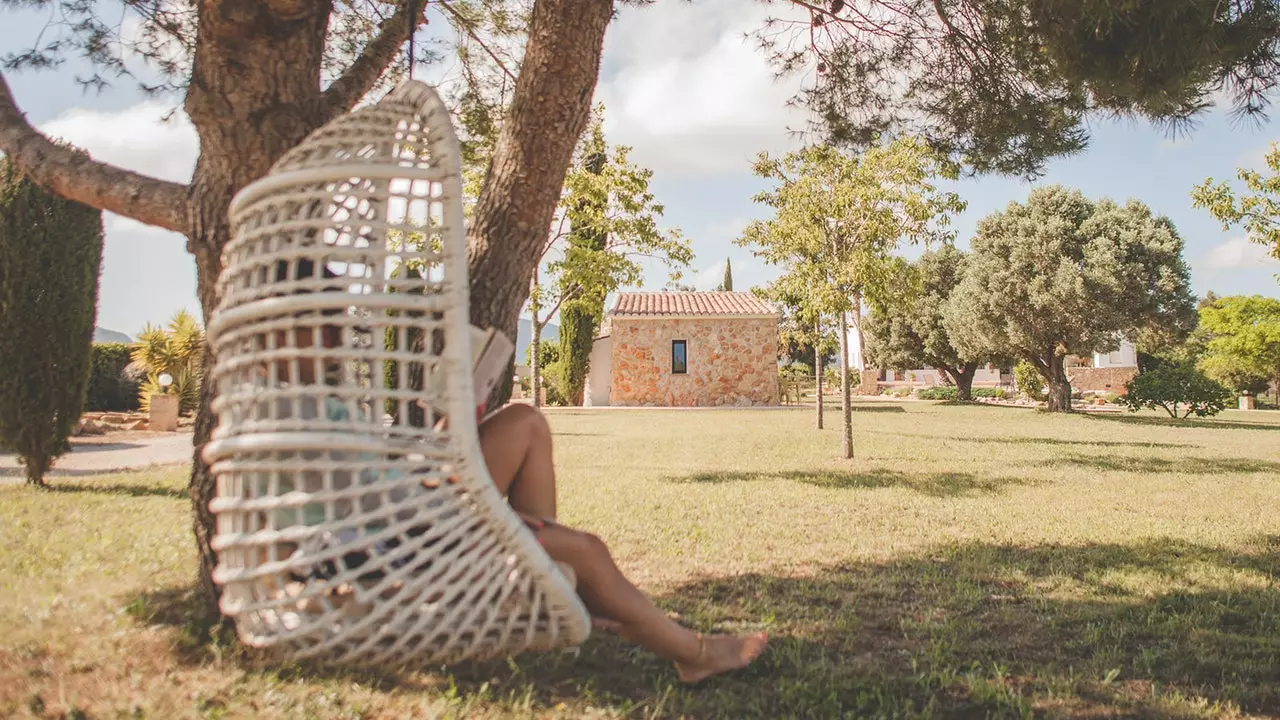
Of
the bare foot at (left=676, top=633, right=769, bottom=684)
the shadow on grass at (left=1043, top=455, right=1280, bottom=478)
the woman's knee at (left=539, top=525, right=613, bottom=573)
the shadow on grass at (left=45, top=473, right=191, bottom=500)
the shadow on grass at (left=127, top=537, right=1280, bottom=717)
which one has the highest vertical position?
the woman's knee at (left=539, top=525, right=613, bottom=573)

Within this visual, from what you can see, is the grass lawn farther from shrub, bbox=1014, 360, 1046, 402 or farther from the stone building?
shrub, bbox=1014, 360, 1046, 402

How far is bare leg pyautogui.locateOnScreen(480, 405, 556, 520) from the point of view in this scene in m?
2.40

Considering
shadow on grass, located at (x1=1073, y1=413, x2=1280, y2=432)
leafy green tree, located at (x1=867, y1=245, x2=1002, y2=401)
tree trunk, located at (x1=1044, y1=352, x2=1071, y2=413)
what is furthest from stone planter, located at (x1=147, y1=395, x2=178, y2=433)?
leafy green tree, located at (x1=867, y1=245, x2=1002, y2=401)

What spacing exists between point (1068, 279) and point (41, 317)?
21679 mm

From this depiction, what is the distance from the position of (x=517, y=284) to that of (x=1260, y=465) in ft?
36.7

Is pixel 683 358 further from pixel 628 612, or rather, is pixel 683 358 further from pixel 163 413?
pixel 628 612

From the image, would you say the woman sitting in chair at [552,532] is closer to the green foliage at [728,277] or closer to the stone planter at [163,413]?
the stone planter at [163,413]

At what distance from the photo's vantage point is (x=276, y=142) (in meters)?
3.09

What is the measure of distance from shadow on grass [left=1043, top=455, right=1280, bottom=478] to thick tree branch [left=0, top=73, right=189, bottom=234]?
32.6ft

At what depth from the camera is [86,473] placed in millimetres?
7992

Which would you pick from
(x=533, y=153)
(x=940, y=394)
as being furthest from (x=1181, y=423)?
(x=533, y=153)

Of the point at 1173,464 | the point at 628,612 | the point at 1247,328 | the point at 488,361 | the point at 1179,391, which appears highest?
the point at 1247,328

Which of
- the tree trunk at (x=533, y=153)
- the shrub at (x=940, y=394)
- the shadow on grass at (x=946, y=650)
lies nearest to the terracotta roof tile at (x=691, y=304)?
the shrub at (x=940, y=394)

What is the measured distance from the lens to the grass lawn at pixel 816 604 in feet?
8.41
